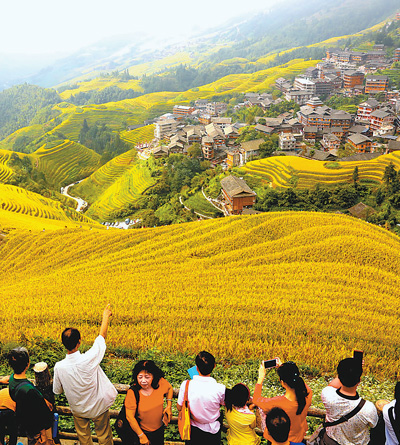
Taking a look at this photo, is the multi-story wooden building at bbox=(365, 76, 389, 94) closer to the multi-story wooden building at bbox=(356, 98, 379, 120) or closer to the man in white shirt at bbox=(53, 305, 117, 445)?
the multi-story wooden building at bbox=(356, 98, 379, 120)

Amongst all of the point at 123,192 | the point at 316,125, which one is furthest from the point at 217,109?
the point at 123,192

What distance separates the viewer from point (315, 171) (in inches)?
1462

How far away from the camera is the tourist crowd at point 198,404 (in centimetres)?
299

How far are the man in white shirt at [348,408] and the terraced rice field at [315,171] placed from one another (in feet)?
112

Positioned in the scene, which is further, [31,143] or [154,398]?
[31,143]

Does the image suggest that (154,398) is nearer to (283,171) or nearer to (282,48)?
(283,171)

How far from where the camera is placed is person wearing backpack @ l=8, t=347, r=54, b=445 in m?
3.13

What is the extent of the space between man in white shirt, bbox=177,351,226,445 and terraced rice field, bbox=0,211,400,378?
2.32 meters

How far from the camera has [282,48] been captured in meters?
162

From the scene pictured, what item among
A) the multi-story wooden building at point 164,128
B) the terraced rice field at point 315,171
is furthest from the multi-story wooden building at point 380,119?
the multi-story wooden building at point 164,128

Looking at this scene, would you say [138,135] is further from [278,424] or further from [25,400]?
[278,424]

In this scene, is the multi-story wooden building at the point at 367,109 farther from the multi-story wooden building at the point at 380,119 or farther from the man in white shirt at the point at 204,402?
the man in white shirt at the point at 204,402

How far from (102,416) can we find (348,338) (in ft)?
16.9

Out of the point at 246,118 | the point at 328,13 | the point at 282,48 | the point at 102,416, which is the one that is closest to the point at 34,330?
the point at 102,416
